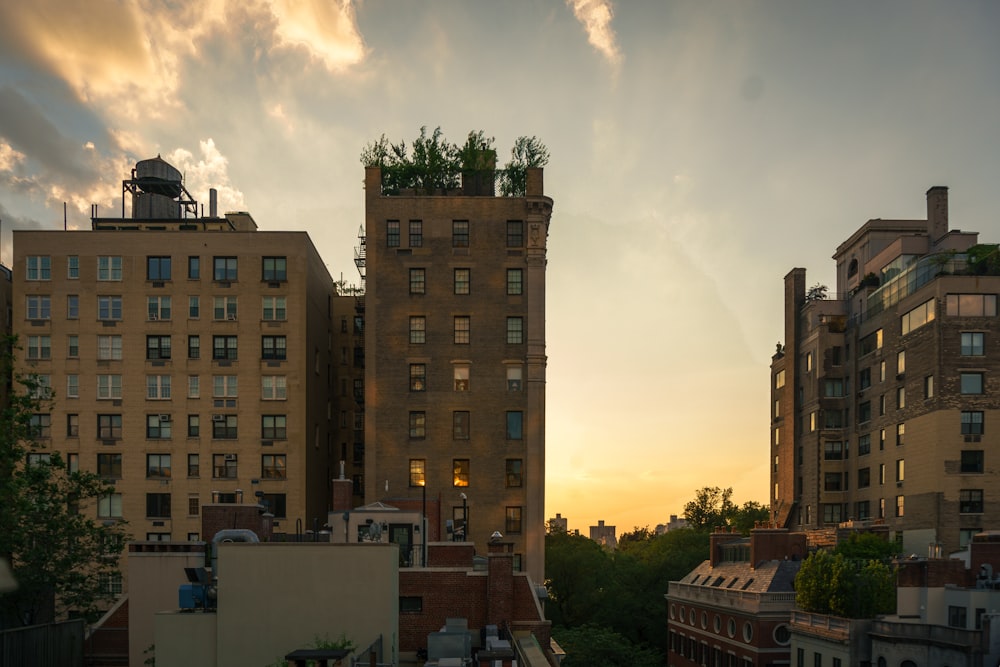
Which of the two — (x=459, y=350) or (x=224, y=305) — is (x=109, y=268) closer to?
(x=224, y=305)

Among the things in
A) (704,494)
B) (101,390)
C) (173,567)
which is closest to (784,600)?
(173,567)

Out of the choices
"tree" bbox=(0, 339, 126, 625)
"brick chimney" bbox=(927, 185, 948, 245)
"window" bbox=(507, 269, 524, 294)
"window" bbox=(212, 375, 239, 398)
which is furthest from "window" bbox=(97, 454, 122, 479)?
"brick chimney" bbox=(927, 185, 948, 245)

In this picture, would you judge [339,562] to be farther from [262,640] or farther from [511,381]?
[511,381]

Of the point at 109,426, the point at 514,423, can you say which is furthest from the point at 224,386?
the point at 514,423

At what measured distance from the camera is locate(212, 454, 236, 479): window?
72.7m

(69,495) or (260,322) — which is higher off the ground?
(260,322)

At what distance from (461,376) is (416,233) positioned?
1273 cm

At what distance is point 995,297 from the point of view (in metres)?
79.4

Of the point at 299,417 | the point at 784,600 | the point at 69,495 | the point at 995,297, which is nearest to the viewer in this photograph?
the point at 69,495

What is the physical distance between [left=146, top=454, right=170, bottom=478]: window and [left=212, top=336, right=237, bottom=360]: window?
360 inches

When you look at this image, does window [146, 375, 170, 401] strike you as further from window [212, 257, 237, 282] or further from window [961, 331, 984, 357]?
window [961, 331, 984, 357]

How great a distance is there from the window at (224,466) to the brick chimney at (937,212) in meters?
73.5

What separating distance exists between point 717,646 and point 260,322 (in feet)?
156

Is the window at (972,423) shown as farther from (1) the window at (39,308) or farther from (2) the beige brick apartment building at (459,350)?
(1) the window at (39,308)
